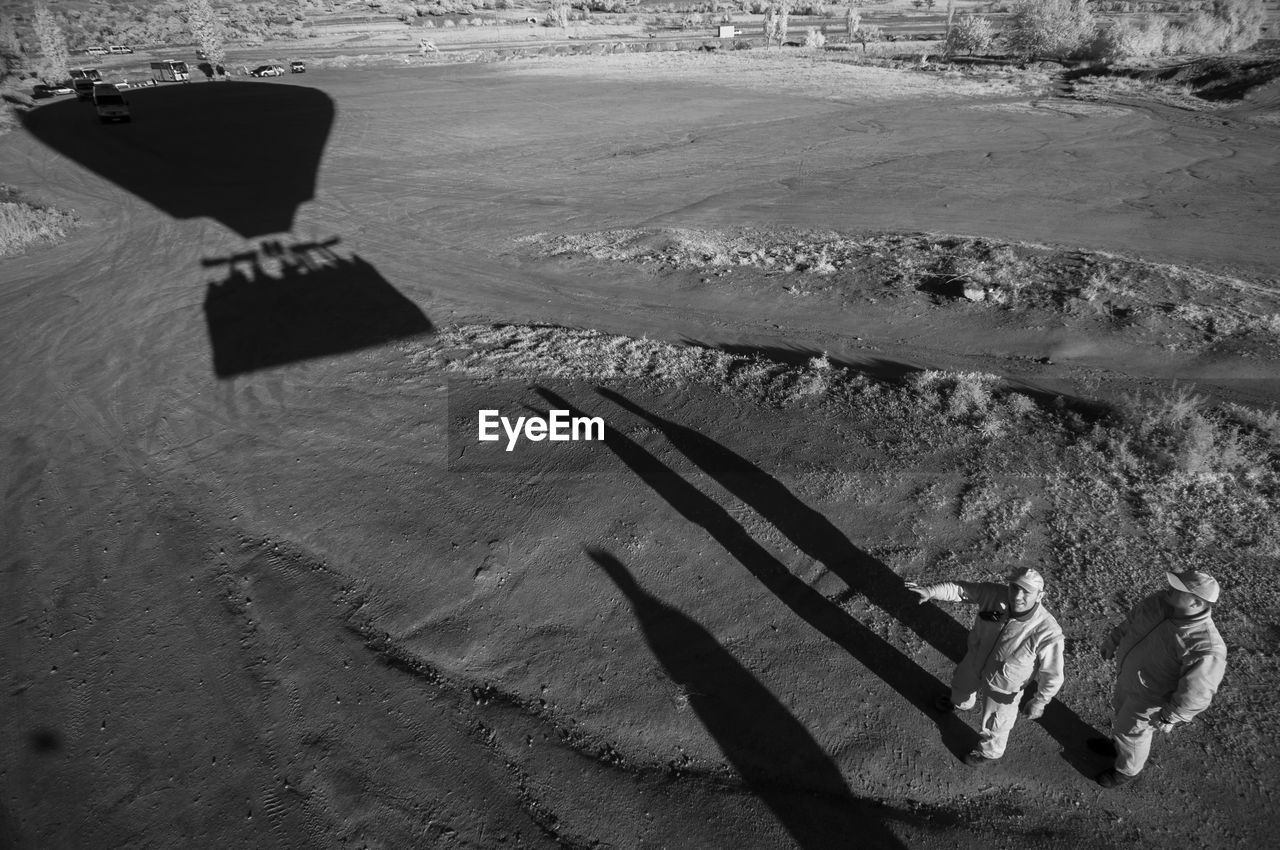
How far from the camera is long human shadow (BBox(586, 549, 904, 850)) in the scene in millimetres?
4496

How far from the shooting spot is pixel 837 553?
263 inches

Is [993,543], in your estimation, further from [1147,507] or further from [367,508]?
[367,508]

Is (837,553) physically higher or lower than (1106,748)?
higher

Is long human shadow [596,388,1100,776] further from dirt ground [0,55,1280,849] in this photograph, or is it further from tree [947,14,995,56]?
tree [947,14,995,56]

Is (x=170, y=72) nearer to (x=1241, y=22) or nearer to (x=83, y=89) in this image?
(x=83, y=89)

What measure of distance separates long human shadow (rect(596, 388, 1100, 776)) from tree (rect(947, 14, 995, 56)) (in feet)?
193

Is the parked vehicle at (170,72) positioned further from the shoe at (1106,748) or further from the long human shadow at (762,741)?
the shoe at (1106,748)

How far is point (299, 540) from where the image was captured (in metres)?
7.36

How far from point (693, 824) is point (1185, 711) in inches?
135

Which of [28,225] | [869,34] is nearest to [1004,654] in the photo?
[28,225]

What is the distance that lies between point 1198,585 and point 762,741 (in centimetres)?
323

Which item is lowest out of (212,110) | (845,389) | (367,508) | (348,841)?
(348,841)

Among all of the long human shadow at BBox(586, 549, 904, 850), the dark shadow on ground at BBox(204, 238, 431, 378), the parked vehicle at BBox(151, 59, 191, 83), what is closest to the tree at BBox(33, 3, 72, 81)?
the parked vehicle at BBox(151, 59, 191, 83)

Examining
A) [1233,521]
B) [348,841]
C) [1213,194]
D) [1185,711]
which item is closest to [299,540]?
[348,841]
